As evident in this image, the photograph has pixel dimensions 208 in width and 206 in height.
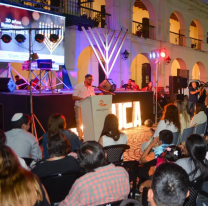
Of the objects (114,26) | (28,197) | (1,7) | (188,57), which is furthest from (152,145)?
(188,57)

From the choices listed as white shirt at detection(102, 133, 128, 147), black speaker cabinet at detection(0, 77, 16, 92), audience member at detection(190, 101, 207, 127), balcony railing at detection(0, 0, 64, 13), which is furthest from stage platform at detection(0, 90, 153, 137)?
balcony railing at detection(0, 0, 64, 13)

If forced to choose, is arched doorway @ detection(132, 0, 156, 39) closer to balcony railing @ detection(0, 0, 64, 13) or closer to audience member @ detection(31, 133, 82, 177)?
balcony railing @ detection(0, 0, 64, 13)

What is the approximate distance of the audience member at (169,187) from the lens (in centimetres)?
159

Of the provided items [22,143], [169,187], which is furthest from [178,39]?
[169,187]

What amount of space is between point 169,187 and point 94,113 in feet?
14.6

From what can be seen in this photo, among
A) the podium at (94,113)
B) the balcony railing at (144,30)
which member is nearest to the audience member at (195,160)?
the podium at (94,113)

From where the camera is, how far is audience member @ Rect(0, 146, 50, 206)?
62.6 inches

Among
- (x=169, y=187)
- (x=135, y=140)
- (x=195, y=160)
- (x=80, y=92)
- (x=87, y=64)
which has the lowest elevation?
(x=135, y=140)

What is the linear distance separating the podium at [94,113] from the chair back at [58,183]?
3404 millimetres

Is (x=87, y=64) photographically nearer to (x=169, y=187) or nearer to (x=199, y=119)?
(x=199, y=119)

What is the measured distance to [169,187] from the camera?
1.61 metres

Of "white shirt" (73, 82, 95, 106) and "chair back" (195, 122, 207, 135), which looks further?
"white shirt" (73, 82, 95, 106)

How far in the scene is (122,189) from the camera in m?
2.22

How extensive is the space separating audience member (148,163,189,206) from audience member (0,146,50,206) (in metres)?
0.74
